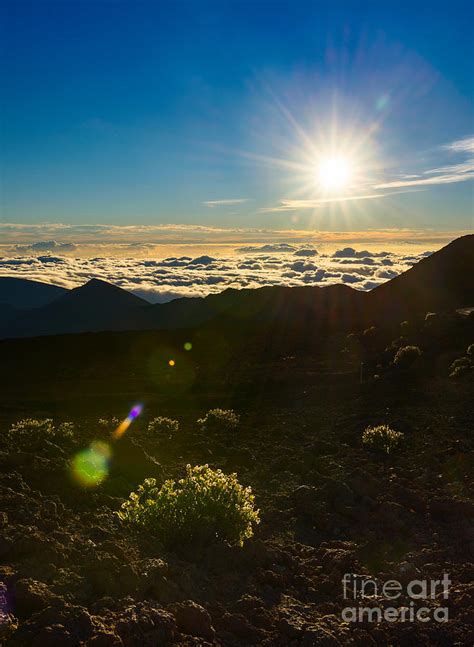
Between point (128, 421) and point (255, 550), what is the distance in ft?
41.4

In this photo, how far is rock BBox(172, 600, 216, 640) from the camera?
5.15 m

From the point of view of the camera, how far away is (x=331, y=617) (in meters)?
5.88

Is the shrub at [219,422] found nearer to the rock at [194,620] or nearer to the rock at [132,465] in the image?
the rock at [132,465]

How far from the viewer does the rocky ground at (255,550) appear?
5.20m

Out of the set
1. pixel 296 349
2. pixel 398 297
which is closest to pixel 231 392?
pixel 296 349

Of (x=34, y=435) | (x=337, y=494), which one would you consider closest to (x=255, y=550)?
(x=337, y=494)

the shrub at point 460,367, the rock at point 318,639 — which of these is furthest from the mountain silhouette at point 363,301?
the rock at point 318,639

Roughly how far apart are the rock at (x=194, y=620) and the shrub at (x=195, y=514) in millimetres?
1779

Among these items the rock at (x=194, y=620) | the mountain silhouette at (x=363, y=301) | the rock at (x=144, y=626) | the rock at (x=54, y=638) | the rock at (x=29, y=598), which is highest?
the rock at (x=54, y=638)

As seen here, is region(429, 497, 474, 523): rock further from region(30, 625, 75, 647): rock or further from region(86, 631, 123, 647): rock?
region(30, 625, 75, 647): rock

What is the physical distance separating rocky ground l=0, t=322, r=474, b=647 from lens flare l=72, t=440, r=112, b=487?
0.77 ft

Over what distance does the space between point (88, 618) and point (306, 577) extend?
3.42 meters

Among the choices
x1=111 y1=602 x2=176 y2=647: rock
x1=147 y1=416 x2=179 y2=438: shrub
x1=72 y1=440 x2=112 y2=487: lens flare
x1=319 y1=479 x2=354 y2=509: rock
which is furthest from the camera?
x1=147 y1=416 x2=179 y2=438: shrub

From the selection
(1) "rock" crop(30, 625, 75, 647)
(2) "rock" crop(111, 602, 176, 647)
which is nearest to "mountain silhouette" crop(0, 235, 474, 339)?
(2) "rock" crop(111, 602, 176, 647)
